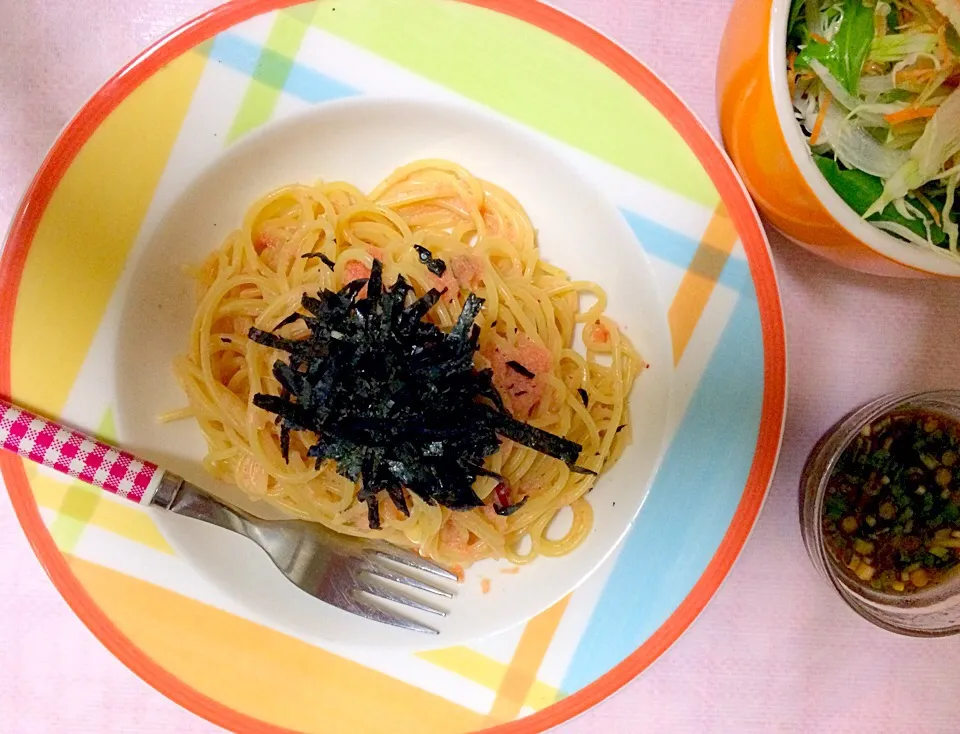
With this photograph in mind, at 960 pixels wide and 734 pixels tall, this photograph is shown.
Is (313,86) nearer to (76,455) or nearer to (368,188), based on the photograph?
(368,188)

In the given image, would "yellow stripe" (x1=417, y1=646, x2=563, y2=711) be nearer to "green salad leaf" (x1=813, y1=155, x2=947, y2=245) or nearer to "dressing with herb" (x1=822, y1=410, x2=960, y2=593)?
"dressing with herb" (x1=822, y1=410, x2=960, y2=593)

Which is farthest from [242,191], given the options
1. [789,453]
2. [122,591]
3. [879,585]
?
[879,585]

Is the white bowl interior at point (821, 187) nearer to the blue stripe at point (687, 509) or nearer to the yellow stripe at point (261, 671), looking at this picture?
the blue stripe at point (687, 509)

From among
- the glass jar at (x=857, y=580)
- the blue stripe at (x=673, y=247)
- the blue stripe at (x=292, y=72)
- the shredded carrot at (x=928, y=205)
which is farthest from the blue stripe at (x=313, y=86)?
the glass jar at (x=857, y=580)

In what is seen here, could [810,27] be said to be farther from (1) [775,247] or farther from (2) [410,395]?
(2) [410,395]

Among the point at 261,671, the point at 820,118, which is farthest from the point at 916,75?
the point at 261,671

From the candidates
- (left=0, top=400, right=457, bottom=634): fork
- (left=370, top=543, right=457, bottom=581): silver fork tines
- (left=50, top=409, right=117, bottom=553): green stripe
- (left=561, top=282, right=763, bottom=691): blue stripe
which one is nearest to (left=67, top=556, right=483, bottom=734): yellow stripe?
(left=50, top=409, right=117, bottom=553): green stripe

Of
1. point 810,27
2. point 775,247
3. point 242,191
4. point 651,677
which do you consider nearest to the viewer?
point 810,27
